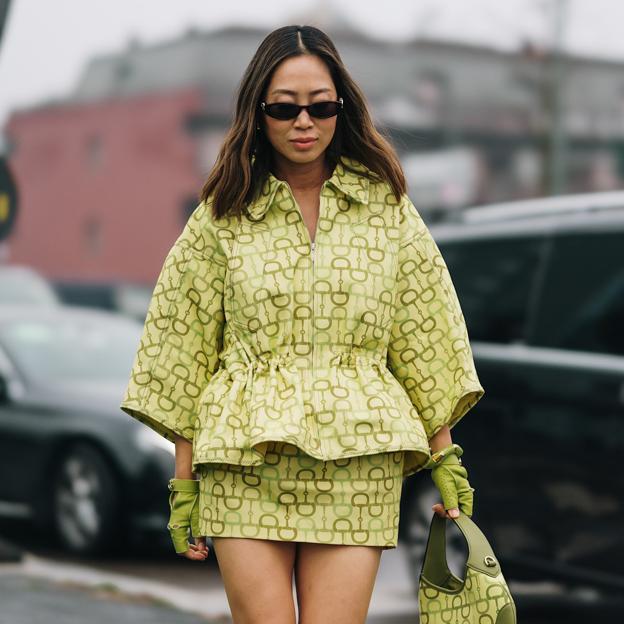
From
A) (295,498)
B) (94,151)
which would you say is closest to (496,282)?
(295,498)

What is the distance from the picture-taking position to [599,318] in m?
5.77

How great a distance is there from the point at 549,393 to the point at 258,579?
2916mm

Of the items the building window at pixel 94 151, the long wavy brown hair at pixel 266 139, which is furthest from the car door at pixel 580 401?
the building window at pixel 94 151

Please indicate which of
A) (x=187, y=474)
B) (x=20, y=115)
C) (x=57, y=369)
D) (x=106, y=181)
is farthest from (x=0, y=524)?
(x=20, y=115)

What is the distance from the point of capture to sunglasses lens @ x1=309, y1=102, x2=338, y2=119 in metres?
3.22

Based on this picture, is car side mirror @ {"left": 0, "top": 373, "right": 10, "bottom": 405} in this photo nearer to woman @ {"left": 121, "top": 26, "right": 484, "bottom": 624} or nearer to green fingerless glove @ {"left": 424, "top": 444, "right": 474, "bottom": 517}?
woman @ {"left": 121, "top": 26, "right": 484, "bottom": 624}

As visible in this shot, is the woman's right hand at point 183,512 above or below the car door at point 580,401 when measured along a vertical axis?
below

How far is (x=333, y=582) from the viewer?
315 cm

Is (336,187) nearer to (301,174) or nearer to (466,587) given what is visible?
(301,174)

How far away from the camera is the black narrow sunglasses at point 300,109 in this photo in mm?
3225

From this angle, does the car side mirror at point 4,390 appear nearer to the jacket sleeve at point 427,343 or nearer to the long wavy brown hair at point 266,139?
the long wavy brown hair at point 266,139

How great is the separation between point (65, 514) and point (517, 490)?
3.03m

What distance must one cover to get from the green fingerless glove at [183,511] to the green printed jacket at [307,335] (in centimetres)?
11

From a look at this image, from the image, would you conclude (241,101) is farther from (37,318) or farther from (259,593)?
(37,318)
